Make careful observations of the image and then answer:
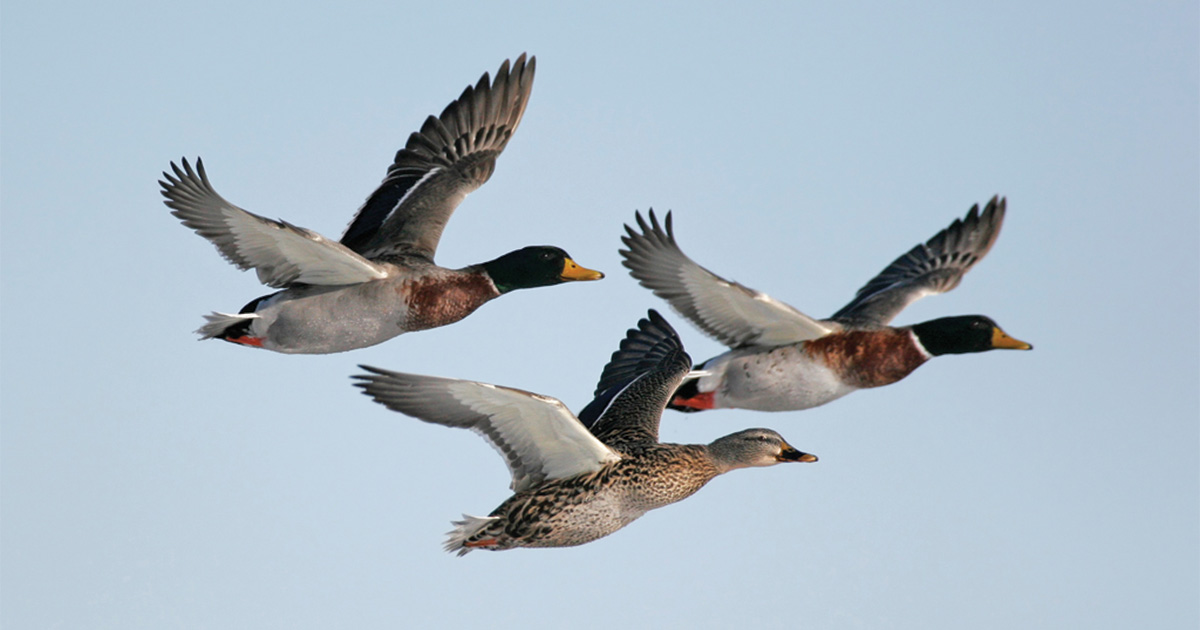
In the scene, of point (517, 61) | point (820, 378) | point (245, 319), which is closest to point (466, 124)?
point (517, 61)

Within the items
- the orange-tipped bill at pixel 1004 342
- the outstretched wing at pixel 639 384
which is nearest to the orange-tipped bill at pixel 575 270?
the outstretched wing at pixel 639 384

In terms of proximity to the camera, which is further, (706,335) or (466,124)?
(466,124)

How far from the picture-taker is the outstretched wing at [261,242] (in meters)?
12.5

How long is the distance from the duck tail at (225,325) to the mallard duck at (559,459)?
3.15 meters

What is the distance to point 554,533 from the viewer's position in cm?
1161

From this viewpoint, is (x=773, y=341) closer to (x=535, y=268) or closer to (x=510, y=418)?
(x=535, y=268)

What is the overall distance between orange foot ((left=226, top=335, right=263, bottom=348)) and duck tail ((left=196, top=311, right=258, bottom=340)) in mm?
28

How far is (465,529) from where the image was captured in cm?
1153

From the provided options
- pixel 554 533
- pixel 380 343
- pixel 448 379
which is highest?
pixel 380 343

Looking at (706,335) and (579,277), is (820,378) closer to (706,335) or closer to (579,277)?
(706,335)

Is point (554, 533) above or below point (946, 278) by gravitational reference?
below

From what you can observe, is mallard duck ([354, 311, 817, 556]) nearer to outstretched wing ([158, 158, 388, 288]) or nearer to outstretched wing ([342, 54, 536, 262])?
outstretched wing ([158, 158, 388, 288])

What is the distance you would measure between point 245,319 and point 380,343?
4.09 feet

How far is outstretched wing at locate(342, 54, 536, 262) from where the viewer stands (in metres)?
15.0
